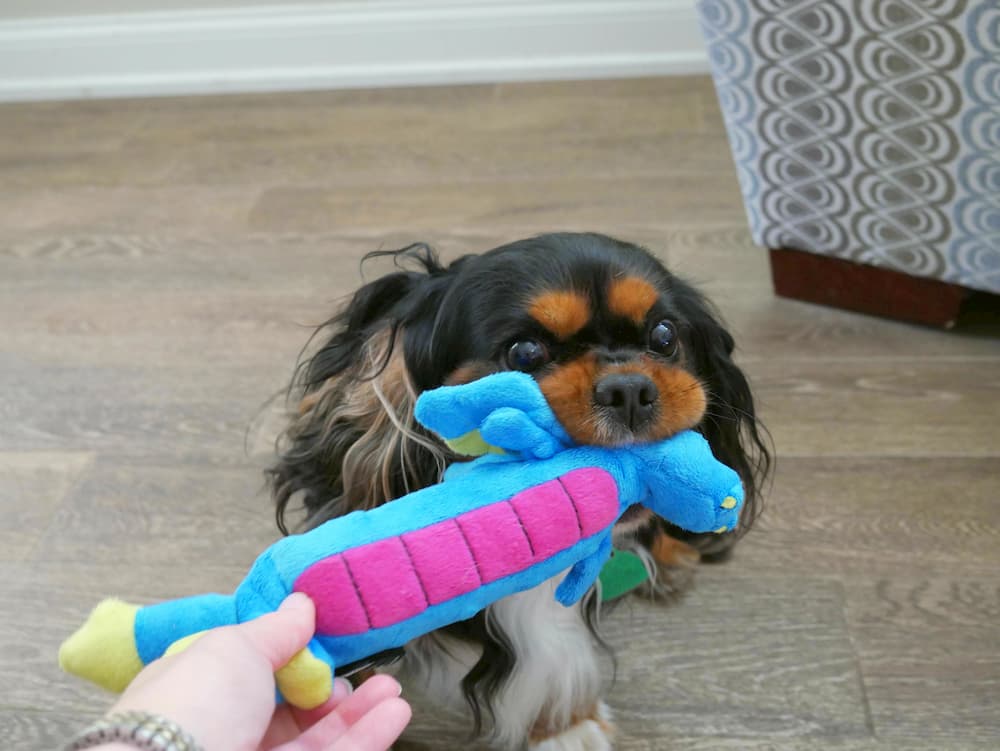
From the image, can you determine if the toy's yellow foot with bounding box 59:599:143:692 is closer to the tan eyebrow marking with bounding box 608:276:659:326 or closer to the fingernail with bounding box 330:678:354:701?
the fingernail with bounding box 330:678:354:701

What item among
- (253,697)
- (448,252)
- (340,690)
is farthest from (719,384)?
(448,252)

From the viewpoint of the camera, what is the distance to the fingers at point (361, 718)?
32.7 inches

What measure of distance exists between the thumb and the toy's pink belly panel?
0.02m

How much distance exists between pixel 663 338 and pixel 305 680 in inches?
20.0

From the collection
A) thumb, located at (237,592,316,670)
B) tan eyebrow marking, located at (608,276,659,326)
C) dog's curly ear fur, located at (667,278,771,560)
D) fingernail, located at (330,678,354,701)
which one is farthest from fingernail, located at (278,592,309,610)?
dog's curly ear fur, located at (667,278,771,560)

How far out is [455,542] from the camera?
879 millimetres

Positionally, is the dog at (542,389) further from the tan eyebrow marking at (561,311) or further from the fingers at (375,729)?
the fingers at (375,729)

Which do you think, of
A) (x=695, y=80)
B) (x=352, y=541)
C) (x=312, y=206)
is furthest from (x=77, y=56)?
(x=352, y=541)

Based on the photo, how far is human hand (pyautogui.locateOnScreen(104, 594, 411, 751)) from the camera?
2.29 ft

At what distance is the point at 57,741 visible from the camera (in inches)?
51.5

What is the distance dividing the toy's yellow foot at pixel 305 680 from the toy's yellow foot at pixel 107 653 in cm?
12

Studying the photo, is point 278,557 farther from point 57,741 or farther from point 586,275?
point 57,741

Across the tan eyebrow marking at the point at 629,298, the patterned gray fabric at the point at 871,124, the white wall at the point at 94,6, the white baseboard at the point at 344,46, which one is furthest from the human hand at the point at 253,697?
the white wall at the point at 94,6

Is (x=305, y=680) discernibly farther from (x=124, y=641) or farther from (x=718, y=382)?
(x=718, y=382)
